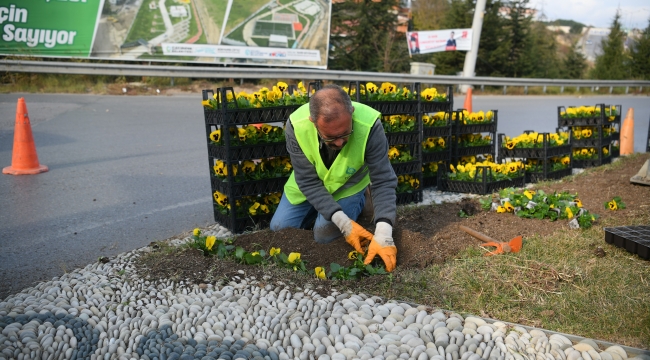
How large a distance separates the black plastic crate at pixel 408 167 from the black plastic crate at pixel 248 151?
1.49 metres

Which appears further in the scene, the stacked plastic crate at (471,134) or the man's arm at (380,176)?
the stacked plastic crate at (471,134)

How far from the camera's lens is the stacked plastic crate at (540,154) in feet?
25.5

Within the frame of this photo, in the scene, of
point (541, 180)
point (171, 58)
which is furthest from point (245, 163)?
point (171, 58)

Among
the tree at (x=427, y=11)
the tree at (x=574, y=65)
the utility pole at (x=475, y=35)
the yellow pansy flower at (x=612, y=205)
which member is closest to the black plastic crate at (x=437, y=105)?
the yellow pansy flower at (x=612, y=205)

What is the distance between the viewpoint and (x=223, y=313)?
11.5 ft

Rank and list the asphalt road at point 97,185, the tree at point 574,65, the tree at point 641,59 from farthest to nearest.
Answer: the tree at point 574,65 → the tree at point 641,59 → the asphalt road at point 97,185

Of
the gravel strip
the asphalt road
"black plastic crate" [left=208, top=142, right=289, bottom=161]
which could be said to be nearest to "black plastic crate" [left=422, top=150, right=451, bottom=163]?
"black plastic crate" [left=208, top=142, right=289, bottom=161]

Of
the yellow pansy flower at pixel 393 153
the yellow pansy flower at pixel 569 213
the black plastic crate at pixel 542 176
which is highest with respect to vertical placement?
the yellow pansy flower at pixel 393 153

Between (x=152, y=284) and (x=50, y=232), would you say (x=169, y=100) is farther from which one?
(x=152, y=284)

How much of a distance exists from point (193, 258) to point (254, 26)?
16.9 metres

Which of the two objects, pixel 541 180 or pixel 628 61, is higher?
pixel 628 61

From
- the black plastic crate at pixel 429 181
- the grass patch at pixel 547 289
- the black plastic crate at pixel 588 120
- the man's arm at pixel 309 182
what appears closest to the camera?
the grass patch at pixel 547 289

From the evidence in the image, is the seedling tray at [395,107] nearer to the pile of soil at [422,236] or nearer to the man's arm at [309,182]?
the pile of soil at [422,236]

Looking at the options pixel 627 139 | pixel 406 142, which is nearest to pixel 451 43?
pixel 627 139
